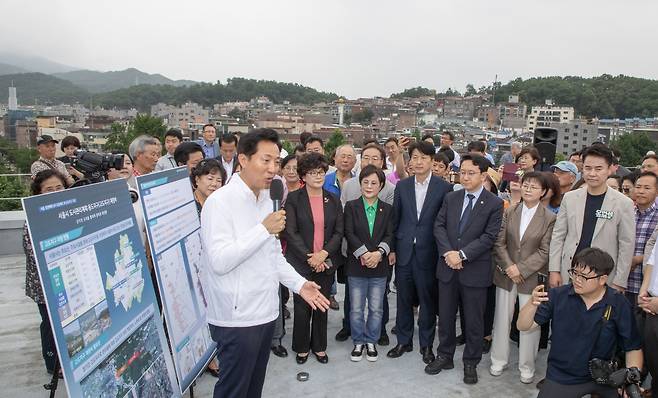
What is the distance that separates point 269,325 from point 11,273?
15.0 feet

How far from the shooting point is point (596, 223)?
3.08m

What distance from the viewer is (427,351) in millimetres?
3514

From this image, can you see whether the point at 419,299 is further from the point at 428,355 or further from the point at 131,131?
the point at 131,131

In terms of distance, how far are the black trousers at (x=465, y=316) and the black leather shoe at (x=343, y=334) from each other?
83 cm

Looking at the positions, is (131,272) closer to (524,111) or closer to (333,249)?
(333,249)

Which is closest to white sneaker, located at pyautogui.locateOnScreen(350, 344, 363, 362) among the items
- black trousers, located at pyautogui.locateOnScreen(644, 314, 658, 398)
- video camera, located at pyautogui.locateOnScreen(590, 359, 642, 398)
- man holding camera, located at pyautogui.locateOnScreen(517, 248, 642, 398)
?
man holding camera, located at pyautogui.locateOnScreen(517, 248, 642, 398)

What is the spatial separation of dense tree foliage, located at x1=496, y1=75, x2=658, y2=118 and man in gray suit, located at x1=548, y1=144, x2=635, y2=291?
243 ft

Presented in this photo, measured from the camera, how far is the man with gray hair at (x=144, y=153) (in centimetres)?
375

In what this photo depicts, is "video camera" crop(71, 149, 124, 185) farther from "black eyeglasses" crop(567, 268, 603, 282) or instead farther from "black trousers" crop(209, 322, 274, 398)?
"black eyeglasses" crop(567, 268, 603, 282)

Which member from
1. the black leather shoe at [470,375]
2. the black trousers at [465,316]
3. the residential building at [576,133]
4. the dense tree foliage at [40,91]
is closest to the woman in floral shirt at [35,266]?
the black trousers at [465,316]

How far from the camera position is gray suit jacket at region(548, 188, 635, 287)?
301cm

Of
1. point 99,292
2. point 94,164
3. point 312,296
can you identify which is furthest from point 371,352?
point 94,164

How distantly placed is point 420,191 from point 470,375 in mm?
1427

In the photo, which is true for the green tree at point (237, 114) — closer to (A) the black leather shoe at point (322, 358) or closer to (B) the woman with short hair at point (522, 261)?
(A) the black leather shoe at point (322, 358)
